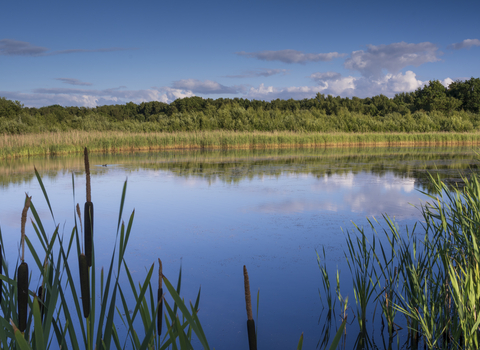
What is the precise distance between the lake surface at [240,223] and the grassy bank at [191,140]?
6.36 m

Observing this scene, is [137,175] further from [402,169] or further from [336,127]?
[336,127]

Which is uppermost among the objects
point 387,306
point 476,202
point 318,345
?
point 476,202

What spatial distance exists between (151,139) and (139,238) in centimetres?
1603

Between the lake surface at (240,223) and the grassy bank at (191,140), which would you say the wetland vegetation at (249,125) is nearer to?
the grassy bank at (191,140)

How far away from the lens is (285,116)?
102ft

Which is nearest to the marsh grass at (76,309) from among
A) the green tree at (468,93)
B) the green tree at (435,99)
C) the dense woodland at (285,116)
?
the dense woodland at (285,116)

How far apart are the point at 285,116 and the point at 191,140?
11.9m

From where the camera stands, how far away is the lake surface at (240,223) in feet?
9.51

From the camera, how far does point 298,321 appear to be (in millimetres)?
2707

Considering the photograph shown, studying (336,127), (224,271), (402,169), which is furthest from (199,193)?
(336,127)

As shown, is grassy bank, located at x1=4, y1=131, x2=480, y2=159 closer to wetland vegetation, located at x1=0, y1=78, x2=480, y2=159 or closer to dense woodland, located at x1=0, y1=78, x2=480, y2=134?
wetland vegetation, located at x1=0, y1=78, x2=480, y2=159

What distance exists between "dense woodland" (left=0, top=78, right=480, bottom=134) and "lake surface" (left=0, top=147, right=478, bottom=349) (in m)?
14.7

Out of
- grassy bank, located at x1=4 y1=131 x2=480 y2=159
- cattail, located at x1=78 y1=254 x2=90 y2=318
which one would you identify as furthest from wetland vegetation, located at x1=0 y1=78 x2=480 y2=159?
cattail, located at x1=78 y1=254 x2=90 y2=318

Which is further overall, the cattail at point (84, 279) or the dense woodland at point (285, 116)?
the dense woodland at point (285, 116)
